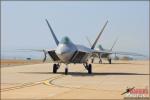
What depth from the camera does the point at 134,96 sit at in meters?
9.73

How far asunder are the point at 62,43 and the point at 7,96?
14.4 meters

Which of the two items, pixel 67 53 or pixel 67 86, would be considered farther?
pixel 67 53

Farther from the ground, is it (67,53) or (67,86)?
(67,53)

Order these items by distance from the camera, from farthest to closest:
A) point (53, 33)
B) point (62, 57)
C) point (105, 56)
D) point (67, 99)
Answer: point (105, 56)
point (53, 33)
point (62, 57)
point (67, 99)

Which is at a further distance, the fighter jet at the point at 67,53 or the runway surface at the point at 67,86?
the fighter jet at the point at 67,53

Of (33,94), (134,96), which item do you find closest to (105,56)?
(33,94)

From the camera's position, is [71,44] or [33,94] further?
[71,44]

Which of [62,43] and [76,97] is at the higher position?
[62,43]

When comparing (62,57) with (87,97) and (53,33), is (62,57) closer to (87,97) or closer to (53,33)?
(53,33)

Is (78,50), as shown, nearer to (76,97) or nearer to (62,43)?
(62,43)

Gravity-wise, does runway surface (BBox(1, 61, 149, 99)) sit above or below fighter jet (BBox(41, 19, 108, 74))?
below

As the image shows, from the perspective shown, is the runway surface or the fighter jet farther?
the fighter jet

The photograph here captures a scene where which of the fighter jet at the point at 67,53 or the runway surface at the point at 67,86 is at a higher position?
the fighter jet at the point at 67,53

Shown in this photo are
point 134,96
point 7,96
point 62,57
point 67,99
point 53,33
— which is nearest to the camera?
point 134,96
